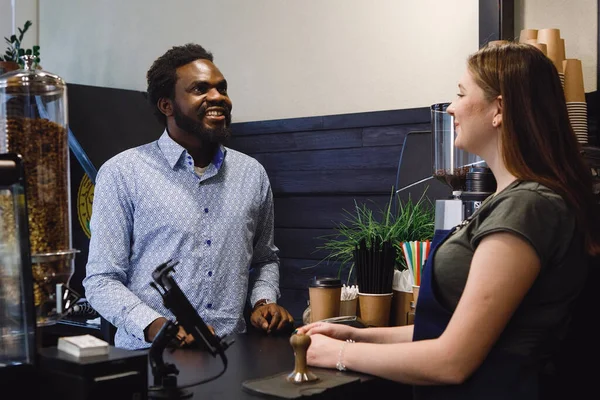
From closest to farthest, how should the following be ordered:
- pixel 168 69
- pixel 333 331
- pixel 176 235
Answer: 1. pixel 333 331
2. pixel 176 235
3. pixel 168 69

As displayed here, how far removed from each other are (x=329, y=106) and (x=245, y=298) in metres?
1.82

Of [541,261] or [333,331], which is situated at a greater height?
[541,261]

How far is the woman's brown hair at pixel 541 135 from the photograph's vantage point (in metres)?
1.67

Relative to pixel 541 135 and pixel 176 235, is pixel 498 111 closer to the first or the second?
pixel 541 135

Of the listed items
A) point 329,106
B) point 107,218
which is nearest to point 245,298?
point 107,218

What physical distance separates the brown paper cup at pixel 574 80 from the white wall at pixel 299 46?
799 millimetres

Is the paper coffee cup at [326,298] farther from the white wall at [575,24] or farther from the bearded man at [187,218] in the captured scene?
the white wall at [575,24]

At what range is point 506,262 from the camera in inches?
61.2

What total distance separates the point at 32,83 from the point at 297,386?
30.4 inches

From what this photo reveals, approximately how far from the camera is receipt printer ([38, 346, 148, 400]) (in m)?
1.21

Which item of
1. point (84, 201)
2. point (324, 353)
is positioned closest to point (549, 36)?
point (324, 353)

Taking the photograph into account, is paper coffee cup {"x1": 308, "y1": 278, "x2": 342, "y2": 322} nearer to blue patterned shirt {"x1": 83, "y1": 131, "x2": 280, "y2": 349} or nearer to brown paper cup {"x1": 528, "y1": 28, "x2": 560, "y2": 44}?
blue patterned shirt {"x1": 83, "y1": 131, "x2": 280, "y2": 349}

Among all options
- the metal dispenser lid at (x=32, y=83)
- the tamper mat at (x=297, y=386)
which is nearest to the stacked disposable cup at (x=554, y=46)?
the tamper mat at (x=297, y=386)

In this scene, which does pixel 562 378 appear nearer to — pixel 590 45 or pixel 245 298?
pixel 245 298
